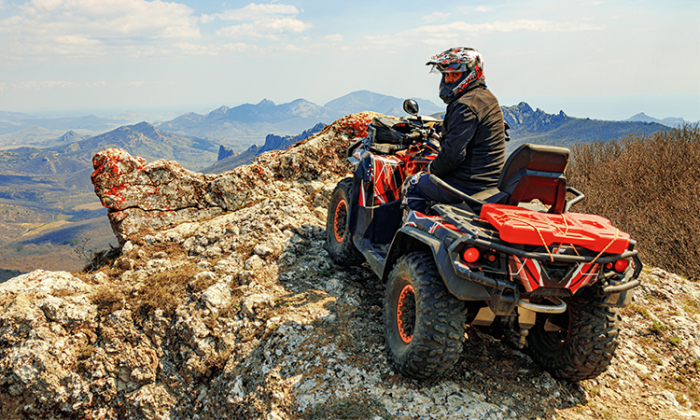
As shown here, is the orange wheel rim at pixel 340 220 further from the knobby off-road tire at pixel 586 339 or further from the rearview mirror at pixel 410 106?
the knobby off-road tire at pixel 586 339

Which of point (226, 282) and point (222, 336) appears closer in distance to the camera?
point (222, 336)

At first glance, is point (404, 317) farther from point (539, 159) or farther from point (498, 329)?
point (539, 159)

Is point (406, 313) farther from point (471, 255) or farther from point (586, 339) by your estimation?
point (586, 339)

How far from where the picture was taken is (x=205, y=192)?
8055 millimetres

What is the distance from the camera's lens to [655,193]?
17062 millimetres

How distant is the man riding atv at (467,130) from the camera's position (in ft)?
11.8

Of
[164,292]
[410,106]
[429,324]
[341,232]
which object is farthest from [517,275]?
[164,292]

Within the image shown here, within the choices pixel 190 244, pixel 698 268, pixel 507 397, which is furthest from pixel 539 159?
pixel 698 268

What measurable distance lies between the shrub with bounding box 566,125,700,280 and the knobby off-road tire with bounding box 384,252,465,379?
39.3ft

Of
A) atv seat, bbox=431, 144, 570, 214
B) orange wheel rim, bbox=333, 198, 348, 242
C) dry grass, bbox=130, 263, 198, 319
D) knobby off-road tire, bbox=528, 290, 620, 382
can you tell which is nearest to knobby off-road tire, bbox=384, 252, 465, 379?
atv seat, bbox=431, 144, 570, 214

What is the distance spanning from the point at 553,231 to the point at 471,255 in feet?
1.92

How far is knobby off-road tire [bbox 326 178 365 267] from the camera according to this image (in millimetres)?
5500

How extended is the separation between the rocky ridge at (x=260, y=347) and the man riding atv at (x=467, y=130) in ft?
5.75

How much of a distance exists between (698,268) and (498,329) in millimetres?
11607
